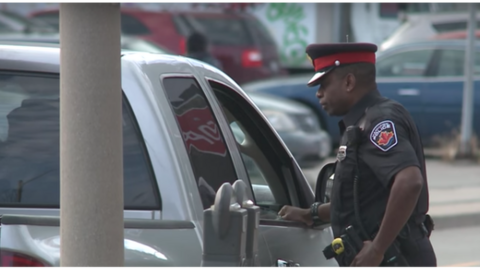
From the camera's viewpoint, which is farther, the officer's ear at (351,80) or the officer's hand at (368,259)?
the officer's ear at (351,80)

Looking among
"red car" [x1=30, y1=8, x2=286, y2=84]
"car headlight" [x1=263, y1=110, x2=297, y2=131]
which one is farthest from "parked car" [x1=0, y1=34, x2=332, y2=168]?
"red car" [x1=30, y1=8, x2=286, y2=84]

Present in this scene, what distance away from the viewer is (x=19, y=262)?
2514mm

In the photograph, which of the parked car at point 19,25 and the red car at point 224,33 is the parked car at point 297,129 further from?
the red car at point 224,33

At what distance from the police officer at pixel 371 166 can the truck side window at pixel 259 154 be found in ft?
1.42

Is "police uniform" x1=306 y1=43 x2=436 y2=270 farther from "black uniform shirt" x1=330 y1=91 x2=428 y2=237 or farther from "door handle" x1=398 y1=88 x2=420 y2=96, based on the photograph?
"door handle" x1=398 y1=88 x2=420 y2=96

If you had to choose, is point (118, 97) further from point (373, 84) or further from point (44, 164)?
point (373, 84)

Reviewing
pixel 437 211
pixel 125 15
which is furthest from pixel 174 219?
pixel 125 15

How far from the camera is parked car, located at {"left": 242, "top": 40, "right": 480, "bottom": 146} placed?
12703 mm

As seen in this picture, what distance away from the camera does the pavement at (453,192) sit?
365 inches

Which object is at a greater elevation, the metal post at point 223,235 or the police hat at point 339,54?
the police hat at point 339,54

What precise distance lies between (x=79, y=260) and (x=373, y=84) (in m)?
1.60

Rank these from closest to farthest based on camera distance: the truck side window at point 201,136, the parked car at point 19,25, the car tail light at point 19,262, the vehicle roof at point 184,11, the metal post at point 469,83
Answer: the car tail light at point 19,262, the truck side window at point 201,136, the metal post at point 469,83, the parked car at point 19,25, the vehicle roof at point 184,11

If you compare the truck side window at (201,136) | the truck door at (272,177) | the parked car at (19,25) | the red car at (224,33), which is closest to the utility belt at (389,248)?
the truck door at (272,177)

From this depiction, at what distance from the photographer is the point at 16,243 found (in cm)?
253
